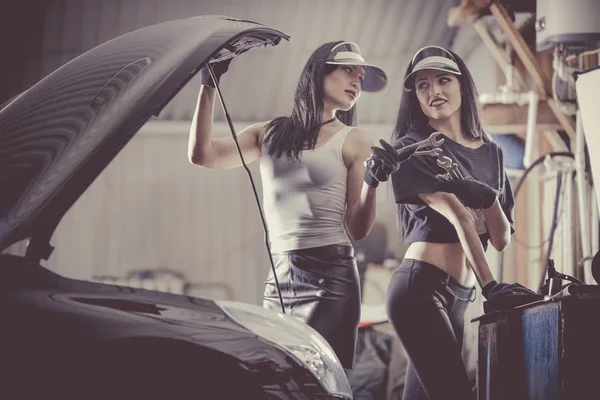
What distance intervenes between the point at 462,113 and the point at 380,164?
0.49 meters

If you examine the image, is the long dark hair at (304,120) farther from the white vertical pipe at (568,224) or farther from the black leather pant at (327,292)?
the white vertical pipe at (568,224)

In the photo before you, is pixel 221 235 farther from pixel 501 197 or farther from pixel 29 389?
pixel 29 389

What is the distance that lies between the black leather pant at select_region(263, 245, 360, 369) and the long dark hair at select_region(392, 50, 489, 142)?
56cm

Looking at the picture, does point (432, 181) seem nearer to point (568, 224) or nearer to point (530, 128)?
point (530, 128)

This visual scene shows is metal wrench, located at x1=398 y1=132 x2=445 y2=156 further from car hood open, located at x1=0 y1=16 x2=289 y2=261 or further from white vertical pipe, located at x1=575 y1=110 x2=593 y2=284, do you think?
white vertical pipe, located at x1=575 y1=110 x2=593 y2=284

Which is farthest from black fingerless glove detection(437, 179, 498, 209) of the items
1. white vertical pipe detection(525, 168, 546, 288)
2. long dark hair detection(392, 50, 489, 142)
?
white vertical pipe detection(525, 168, 546, 288)

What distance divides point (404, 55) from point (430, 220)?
4.46 metres

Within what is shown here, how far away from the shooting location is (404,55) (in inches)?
263

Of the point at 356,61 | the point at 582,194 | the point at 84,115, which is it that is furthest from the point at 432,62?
the point at 582,194

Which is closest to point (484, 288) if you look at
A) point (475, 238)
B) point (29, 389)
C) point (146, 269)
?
point (475, 238)

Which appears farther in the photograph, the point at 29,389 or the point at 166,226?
the point at 166,226

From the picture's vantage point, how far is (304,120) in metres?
2.36

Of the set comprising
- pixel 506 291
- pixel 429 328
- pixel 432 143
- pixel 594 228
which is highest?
pixel 432 143

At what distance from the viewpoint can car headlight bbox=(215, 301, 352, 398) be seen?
119 cm
